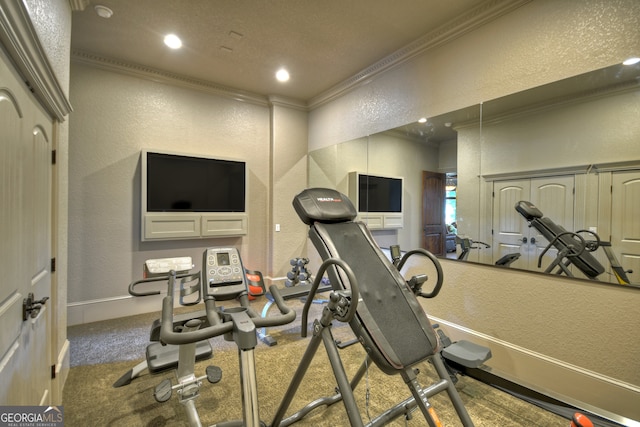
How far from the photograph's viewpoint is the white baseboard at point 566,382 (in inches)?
74.6

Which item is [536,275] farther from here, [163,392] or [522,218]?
[163,392]

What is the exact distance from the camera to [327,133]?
175 inches

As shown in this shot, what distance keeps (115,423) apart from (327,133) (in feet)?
12.7

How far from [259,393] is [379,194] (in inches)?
98.7

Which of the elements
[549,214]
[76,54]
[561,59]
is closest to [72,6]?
[76,54]

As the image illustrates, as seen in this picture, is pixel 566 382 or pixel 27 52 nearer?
pixel 27 52

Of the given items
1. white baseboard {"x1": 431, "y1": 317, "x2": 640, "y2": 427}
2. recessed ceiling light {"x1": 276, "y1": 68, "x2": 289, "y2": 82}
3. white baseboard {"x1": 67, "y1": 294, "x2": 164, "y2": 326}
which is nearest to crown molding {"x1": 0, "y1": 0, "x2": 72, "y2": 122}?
recessed ceiling light {"x1": 276, "y1": 68, "x2": 289, "y2": 82}

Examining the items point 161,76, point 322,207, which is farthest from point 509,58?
point 161,76

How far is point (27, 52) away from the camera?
1269mm

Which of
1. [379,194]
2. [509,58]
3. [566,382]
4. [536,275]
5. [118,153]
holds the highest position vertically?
[509,58]

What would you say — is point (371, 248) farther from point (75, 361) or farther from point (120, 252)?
point (120, 252)

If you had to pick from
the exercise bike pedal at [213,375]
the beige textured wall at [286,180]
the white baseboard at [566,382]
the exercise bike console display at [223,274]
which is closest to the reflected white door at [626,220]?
the white baseboard at [566,382]

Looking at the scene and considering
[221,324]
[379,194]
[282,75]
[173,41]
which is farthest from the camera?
[282,75]

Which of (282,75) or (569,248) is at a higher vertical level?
(282,75)
